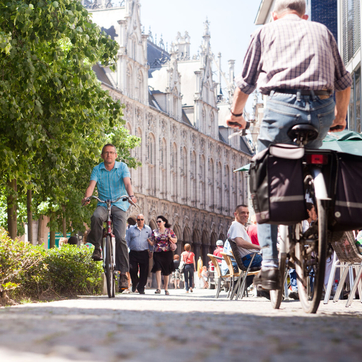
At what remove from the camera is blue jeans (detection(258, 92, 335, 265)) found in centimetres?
446

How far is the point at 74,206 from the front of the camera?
1084 inches

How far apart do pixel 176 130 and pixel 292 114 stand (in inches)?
2101

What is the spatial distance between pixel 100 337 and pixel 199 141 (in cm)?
6041

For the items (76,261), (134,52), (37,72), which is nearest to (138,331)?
(76,261)

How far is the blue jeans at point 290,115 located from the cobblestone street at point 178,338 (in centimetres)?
119

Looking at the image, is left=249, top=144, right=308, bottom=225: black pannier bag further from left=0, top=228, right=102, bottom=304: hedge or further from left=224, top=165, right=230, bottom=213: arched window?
left=224, top=165, right=230, bottom=213: arched window

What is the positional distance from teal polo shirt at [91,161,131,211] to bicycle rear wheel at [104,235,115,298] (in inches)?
20.7

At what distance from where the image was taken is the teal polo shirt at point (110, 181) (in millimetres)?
8805

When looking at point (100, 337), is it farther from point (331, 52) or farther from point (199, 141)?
point (199, 141)

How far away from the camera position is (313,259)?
4.41m

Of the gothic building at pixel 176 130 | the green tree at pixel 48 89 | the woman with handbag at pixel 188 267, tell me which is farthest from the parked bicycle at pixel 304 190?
the gothic building at pixel 176 130

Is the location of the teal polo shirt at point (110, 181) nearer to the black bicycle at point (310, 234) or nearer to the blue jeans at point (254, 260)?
the blue jeans at point (254, 260)

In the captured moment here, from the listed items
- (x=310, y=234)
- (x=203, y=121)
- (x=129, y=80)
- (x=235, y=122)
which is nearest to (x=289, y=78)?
(x=235, y=122)

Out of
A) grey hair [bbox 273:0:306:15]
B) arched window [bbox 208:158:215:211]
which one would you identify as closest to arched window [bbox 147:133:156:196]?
arched window [bbox 208:158:215:211]
